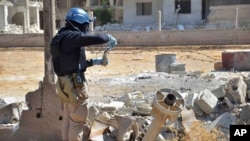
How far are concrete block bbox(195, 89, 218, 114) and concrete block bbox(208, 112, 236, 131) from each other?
418 mm

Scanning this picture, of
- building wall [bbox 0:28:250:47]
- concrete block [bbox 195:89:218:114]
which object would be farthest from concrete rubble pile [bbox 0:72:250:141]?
building wall [bbox 0:28:250:47]

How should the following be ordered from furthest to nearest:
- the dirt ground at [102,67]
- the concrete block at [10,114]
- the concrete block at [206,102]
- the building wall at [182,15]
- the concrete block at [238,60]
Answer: the building wall at [182,15]
the dirt ground at [102,67]
the concrete block at [238,60]
the concrete block at [10,114]
the concrete block at [206,102]

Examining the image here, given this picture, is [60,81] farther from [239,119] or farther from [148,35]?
[148,35]

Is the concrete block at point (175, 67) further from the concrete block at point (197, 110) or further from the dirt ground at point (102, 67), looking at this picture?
the concrete block at point (197, 110)

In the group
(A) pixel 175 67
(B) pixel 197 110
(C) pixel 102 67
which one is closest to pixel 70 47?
(B) pixel 197 110

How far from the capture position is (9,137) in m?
6.54

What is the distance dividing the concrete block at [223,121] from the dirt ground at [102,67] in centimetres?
602

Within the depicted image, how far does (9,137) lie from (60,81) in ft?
5.73

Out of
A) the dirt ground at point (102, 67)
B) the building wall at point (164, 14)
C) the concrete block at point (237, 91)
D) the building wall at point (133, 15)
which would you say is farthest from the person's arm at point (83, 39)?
the building wall at point (133, 15)

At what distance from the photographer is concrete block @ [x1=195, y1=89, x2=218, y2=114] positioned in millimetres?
7090

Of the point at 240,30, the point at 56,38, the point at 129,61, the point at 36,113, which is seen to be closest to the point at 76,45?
the point at 56,38

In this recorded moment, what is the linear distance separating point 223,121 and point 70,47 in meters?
2.67

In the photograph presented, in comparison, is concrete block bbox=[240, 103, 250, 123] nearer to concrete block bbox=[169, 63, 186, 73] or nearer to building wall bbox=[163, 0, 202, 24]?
concrete block bbox=[169, 63, 186, 73]

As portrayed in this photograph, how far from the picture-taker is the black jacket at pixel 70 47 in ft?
15.8
